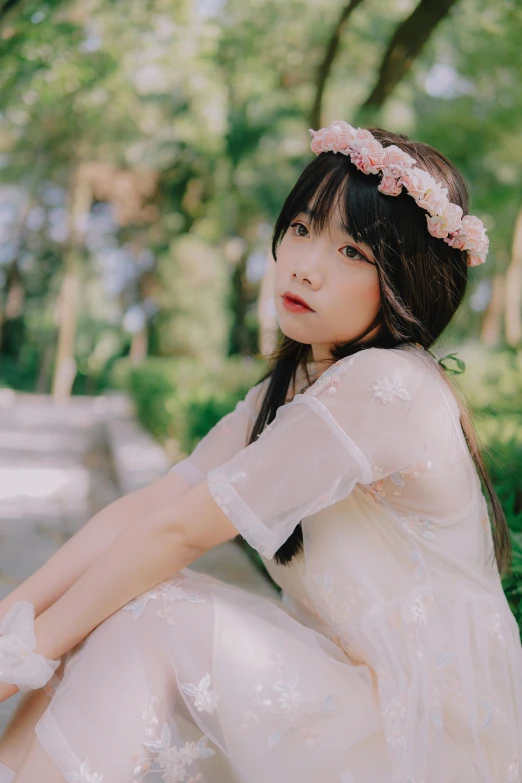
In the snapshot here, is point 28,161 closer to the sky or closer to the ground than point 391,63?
closer to the ground

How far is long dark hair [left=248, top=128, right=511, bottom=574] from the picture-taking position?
147 cm

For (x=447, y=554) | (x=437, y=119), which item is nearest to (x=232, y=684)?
(x=447, y=554)

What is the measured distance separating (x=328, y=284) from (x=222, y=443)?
0.61 m

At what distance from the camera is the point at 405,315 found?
1491 millimetres

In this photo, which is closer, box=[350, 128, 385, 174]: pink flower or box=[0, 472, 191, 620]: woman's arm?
box=[350, 128, 385, 174]: pink flower

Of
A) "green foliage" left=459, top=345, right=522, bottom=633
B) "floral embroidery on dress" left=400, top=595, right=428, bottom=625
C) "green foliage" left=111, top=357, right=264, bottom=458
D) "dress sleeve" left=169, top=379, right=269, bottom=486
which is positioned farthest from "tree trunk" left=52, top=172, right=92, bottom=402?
"floral embroidery on dress" left=400, top=595, right=428, bottom=625

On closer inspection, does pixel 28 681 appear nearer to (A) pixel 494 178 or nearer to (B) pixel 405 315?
(B) pixel 405 315

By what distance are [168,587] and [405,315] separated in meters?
0.72

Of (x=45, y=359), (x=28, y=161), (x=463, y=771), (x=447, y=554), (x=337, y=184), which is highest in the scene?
(x=337, y=184)

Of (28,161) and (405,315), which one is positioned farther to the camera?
(28,161)

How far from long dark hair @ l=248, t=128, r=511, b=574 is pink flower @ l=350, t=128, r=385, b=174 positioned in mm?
26

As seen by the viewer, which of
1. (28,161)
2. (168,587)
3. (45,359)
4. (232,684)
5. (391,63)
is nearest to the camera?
(232,684)

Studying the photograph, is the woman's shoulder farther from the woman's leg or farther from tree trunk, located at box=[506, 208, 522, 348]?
tree trunk, located at box=[506, 208, 522, 348]

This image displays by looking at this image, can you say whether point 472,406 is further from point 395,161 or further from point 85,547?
point 85,547
